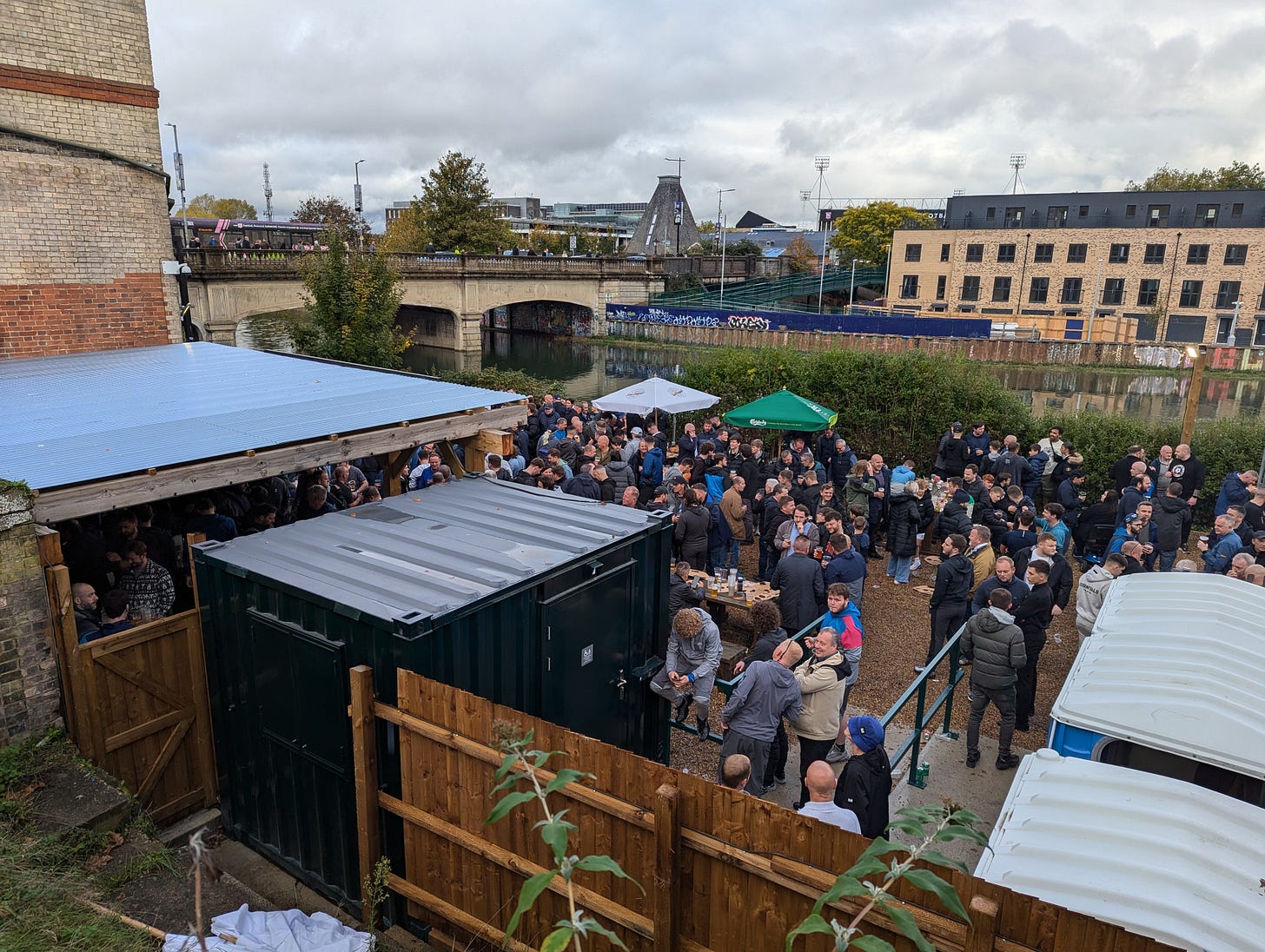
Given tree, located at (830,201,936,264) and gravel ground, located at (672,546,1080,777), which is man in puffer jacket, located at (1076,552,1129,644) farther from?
tree, located at (830,201,936,264)

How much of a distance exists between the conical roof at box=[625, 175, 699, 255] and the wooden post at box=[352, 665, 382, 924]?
87.0 m

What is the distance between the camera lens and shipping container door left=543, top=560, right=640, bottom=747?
574cm

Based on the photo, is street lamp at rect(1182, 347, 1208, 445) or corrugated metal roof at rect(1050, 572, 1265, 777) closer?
corrugated metal roof at rect(1050, 572, 1265, 777)

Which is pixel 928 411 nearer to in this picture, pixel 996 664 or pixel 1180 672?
pixel 996 664

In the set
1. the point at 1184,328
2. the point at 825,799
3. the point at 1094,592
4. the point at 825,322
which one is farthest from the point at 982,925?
the point at 1184,328

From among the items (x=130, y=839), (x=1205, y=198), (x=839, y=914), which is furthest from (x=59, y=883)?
(x=1205, y=198)

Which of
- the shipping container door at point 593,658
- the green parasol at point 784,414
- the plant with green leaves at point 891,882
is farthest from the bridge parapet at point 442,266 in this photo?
the plant with green leaves at point 891,882

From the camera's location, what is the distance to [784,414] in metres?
13.8

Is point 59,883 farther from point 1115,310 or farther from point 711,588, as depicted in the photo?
point 1115,310

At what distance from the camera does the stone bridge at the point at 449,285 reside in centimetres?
2886

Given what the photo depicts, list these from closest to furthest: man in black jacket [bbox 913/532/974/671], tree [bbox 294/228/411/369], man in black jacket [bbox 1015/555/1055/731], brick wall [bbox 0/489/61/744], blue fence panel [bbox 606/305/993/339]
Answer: brick wall [bbox 0/489/61/744], man in black jacket [bbox 1015/555/1055/731], man in black jacket [bbox 913/532/974/671], tree [bbox 294/228/411/369], blue fence panel [bbox 606/305/993/339]

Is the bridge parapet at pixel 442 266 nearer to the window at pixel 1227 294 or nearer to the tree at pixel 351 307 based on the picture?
the tree at pixel 351 307

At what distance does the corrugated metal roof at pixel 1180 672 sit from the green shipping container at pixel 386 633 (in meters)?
3.09

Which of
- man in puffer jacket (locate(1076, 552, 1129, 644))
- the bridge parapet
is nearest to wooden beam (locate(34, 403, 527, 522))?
man in puffer jacket (locate(1076, 552, 1129, 644))
